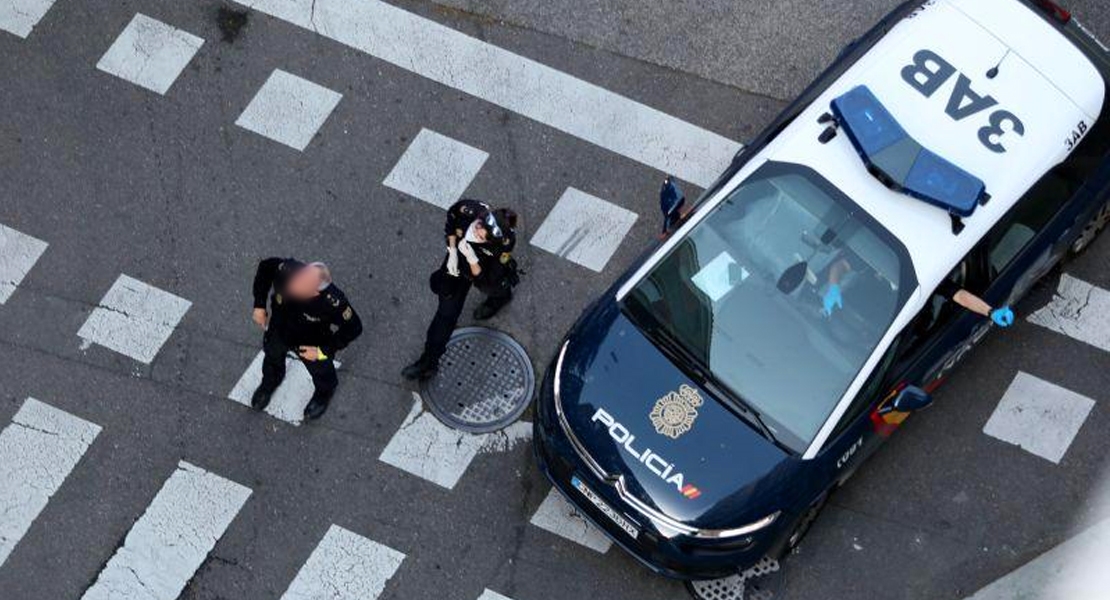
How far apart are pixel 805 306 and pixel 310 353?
3063 mm

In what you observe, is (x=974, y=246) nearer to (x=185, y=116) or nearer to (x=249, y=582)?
(x=249, y=582)

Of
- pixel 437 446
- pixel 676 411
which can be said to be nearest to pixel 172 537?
pixel 437 446

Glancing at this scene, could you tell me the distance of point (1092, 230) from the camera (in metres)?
11.0

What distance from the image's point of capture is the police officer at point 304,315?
29.5 feet

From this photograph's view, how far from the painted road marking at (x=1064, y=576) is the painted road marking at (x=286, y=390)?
4.61 meters

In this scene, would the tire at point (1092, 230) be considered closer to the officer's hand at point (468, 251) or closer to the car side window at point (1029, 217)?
the car side window at point (1029, 217)

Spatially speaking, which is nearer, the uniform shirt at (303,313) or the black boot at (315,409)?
the uniform shirt at (303,313)

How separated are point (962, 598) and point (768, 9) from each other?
189 inches

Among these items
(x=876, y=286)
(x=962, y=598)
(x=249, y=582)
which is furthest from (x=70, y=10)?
(x=962, y=598)

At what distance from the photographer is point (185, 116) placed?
37.3 feet

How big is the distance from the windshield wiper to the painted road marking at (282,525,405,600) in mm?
2220

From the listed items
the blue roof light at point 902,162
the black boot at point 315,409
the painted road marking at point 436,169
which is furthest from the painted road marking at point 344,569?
the blue roof light at point 902,162

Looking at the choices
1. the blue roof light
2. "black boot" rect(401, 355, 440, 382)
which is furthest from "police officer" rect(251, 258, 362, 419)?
the blue roof light

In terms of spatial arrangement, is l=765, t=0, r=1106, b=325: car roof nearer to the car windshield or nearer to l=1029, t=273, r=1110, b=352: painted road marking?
the car windshield
